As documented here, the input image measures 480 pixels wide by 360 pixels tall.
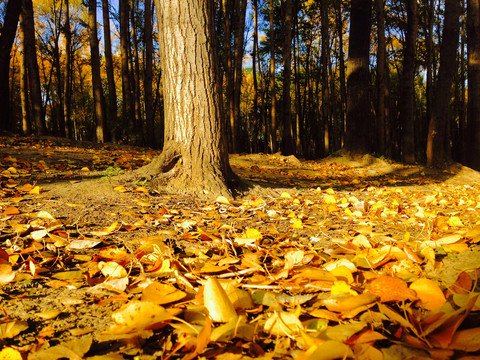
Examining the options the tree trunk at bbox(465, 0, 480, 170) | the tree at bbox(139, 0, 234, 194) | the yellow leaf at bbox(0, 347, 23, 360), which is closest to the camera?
the yellow leaf at bbox(0, 347, 23, 360)

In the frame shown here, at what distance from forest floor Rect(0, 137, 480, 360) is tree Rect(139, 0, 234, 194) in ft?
1.69

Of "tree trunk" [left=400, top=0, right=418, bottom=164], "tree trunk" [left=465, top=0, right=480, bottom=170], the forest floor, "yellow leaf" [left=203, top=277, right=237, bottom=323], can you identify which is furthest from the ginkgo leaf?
"tree trunk" [left=465, top=0, right=480, bottom=170]

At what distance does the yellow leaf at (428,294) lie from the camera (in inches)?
38.4

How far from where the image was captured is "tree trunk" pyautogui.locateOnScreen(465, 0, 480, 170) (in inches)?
375

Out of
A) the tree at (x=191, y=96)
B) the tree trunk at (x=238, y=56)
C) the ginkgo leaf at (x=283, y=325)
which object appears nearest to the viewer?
the ginkgo leaf at (x=283, y=325)

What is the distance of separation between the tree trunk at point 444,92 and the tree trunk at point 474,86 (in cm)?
180

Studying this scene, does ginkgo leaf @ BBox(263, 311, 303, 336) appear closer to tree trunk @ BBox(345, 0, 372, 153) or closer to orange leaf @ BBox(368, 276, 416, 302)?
orange leaf @ BBox(368, 276, 416, 302)

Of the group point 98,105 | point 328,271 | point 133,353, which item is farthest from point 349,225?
point 98,105

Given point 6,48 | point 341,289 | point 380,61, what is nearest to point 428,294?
point 341,289

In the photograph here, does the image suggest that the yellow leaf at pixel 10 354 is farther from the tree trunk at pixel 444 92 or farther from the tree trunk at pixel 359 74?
the tree trunk at pixel 444 92

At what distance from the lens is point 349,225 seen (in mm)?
2256

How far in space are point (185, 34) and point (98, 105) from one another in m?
9.33

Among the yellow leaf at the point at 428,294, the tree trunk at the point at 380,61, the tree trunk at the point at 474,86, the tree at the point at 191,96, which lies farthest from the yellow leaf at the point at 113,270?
the tree trunk at the point at 380,61

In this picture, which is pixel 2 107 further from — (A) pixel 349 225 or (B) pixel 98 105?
(A) pixel 349 225
